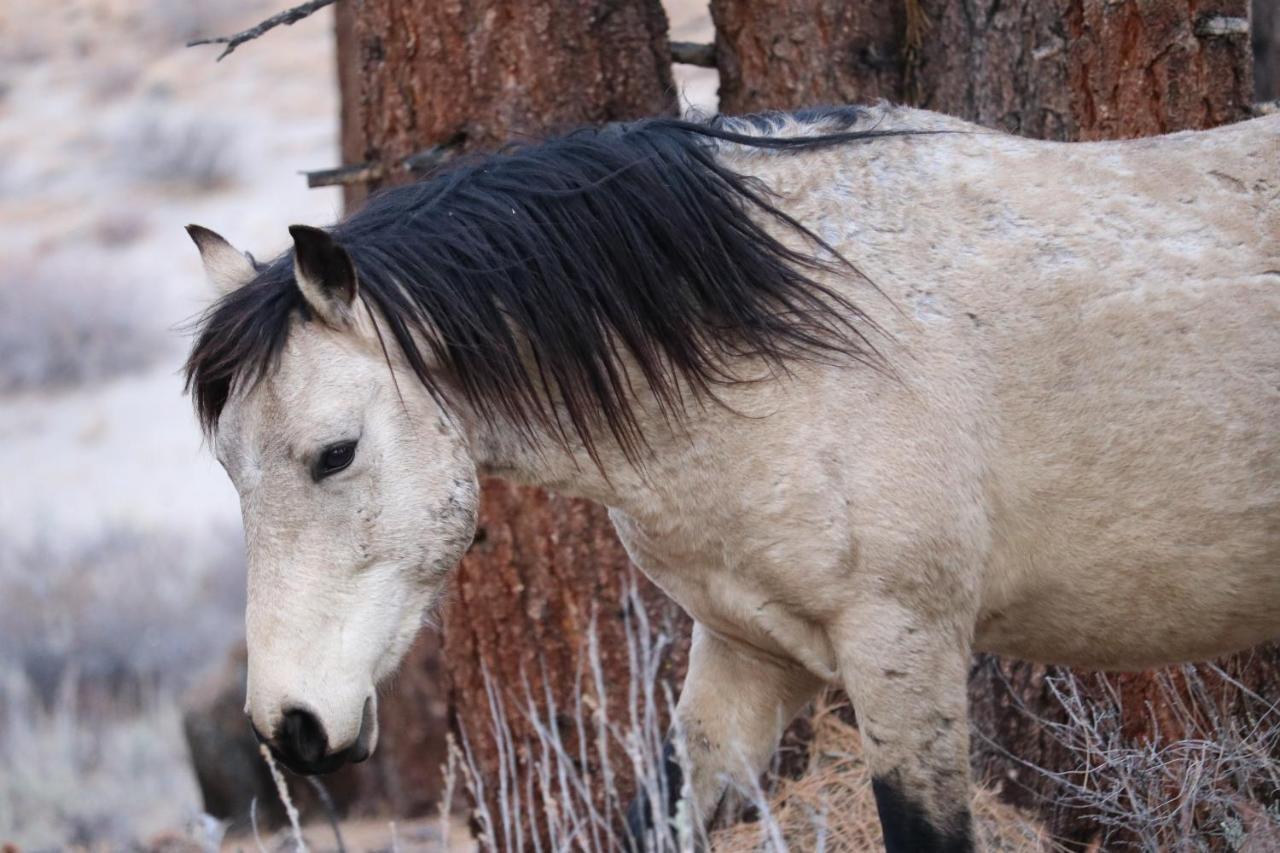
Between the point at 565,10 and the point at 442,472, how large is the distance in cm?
217

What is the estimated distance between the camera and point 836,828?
4074 mm

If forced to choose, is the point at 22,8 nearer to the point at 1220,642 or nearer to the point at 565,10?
the point at 565,10

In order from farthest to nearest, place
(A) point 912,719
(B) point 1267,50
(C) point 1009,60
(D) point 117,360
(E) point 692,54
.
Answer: (D) point 117,360 → (B) point 1267,50 → (E) point 692,54 → (C) point 1009,60 → (A) point 912,719

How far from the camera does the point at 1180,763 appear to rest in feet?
12.2

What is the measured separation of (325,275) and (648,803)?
59.8 inches

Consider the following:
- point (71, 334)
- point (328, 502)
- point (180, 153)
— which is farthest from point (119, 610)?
point (180, 153)

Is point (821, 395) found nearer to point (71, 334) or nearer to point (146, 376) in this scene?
point (146, 376)

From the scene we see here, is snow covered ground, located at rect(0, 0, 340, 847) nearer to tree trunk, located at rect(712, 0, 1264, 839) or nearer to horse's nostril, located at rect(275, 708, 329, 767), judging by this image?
horse's nostril, located at rect(275, 708, 329, 767)

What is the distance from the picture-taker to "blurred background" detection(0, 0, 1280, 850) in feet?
24.2

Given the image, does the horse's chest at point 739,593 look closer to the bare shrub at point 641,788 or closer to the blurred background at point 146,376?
the bare shrub at point 641,788

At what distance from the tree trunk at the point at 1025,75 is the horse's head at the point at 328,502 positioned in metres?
1.82

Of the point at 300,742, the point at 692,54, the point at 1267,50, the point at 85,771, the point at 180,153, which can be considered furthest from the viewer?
the point at 180,153

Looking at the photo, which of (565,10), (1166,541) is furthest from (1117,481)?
(565,10)

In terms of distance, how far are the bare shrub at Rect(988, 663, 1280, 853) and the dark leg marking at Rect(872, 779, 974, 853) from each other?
1.92 feet
